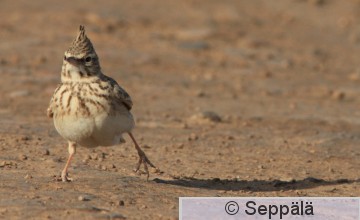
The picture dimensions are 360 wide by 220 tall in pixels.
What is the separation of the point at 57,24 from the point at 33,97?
5136mm

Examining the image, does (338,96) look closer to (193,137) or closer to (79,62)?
(193,137)

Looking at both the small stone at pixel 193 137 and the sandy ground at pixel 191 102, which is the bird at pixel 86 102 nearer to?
the sandy ground at pixel 191 102

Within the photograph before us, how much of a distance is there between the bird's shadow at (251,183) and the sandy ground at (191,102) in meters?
0.01

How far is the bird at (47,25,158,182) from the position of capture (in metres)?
8.12

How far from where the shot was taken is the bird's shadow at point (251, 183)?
8.92 meters

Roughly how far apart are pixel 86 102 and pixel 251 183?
6.37ft

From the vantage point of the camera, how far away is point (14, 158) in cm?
941

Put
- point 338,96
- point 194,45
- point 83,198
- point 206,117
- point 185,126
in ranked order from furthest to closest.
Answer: point 194,45 → point 338,96 → point 206,117 → point 185,126 → point 83,198

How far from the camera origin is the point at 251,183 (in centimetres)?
924

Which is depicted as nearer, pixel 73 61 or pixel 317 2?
pixel 73 61

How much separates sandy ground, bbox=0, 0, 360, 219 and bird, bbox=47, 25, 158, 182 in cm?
42

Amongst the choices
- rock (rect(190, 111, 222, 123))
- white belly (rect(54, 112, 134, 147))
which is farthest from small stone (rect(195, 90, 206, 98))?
white belly (rect(54, 112, 134, 147))

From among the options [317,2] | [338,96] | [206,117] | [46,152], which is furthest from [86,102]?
[317,2]

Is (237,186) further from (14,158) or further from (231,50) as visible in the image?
(231,50)
